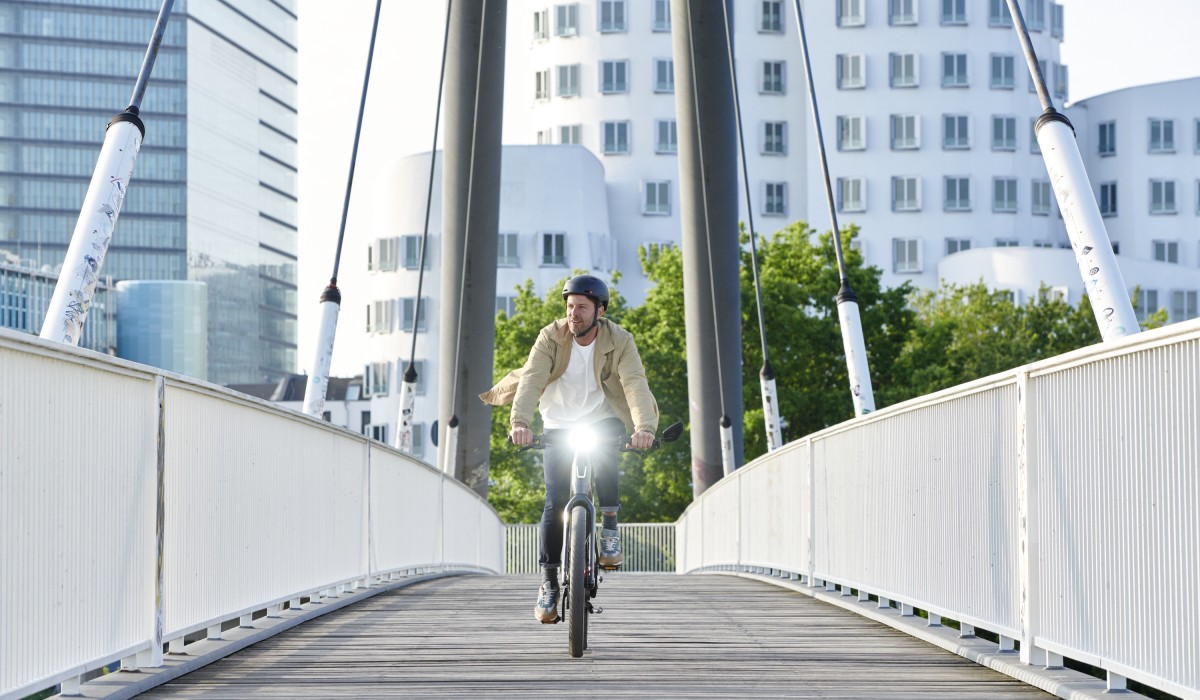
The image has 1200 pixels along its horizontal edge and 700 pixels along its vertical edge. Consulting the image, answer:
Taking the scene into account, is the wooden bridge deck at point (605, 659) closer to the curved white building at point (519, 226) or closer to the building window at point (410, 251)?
the curved white building at point (519, 226)

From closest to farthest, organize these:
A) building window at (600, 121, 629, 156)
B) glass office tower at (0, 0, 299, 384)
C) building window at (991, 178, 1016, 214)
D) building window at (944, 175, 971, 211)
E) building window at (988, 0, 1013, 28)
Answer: building window at (991, 178, 1016, 214) → building window at (944, 175, 971, 211) → building window at (988, 0, 1013, 28) → building window at (600, 121, 629, 156) → glass office tower at (0, 0, 299, 384)

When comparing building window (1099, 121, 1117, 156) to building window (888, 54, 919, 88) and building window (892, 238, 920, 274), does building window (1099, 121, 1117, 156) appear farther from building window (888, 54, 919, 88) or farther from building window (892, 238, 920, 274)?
building window (892, 238, 920, 274)

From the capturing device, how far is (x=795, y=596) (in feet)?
44.3

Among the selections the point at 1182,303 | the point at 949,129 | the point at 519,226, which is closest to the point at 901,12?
the point at 949,129

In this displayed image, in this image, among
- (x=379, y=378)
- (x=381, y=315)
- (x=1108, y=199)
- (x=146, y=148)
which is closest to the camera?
(x=381, y=315)

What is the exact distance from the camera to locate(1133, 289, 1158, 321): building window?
253 feet

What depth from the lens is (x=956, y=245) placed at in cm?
8394

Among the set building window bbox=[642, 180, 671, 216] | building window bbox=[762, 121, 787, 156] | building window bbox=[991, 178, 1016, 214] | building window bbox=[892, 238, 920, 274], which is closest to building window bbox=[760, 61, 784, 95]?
building window bbox=[762, 121, 787, 156]

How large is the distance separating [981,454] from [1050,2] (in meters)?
81.9

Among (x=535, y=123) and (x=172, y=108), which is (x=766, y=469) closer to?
(x=535, y=123)

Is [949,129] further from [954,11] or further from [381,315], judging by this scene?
[381,315]

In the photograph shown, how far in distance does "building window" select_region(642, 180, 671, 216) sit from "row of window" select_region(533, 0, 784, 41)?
25.4 ft

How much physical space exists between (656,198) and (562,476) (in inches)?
2978

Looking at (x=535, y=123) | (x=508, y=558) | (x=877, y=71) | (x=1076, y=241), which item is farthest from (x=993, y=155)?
(x=1076, y=241)
